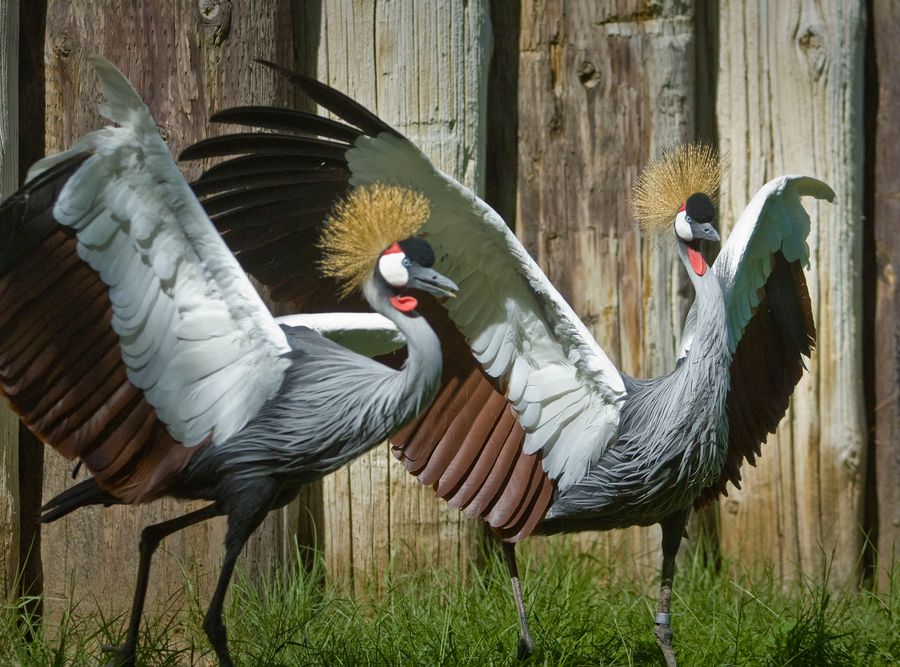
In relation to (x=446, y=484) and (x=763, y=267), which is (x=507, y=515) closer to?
(x=446, y=484)

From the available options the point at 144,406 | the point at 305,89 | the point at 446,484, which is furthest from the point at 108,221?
the point at 446,484

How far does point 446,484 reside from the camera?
126 inches

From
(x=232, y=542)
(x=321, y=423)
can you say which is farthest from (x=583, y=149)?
(x=232, y=542)

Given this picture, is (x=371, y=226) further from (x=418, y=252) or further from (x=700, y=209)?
(x=700, y=209)

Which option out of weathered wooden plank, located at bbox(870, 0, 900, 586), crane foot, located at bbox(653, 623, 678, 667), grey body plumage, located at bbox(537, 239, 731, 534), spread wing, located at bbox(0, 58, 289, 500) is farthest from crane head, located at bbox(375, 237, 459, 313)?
weathered wooden plank, located at bbox(870, 0, 900, 586)

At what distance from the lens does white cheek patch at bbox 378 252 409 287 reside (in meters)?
2.52

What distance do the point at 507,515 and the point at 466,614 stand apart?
0.42 m

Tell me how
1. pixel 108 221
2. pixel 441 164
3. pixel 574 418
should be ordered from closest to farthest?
pixel 108 221 → pixel 574 418 → pixel 441 164

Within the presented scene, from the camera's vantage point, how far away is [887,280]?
3943 millimetres

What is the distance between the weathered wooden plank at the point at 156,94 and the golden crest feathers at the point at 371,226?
941 mm

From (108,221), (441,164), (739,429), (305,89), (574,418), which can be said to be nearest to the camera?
(108,221)

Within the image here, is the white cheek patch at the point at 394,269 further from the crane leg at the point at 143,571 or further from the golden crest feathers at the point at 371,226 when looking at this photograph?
the crane leg at the point at 143,571

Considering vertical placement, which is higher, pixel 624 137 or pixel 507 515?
pixel 624 137

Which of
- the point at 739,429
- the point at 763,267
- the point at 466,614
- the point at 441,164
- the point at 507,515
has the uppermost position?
the point at 441,164
